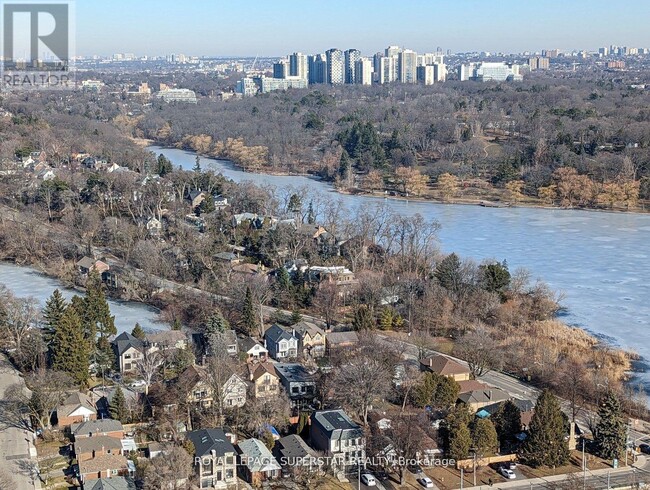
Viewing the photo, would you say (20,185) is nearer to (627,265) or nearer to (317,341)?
(317,341)

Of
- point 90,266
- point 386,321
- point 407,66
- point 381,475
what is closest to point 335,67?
point 407,66

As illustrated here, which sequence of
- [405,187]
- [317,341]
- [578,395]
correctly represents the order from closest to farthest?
[578,395] → [317,341] → [405,187]

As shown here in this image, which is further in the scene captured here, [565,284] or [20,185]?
[20,185]

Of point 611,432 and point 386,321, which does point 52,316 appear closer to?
point 386,321

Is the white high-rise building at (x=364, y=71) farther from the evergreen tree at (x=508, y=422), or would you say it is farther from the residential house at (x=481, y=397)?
the evergreen tree at (x=508, y=422)

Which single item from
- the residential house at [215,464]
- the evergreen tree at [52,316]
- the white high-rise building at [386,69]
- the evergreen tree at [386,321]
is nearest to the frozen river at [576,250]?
the evergreen tree at [386,321]

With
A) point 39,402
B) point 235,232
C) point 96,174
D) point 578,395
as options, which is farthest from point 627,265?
point 96,174
